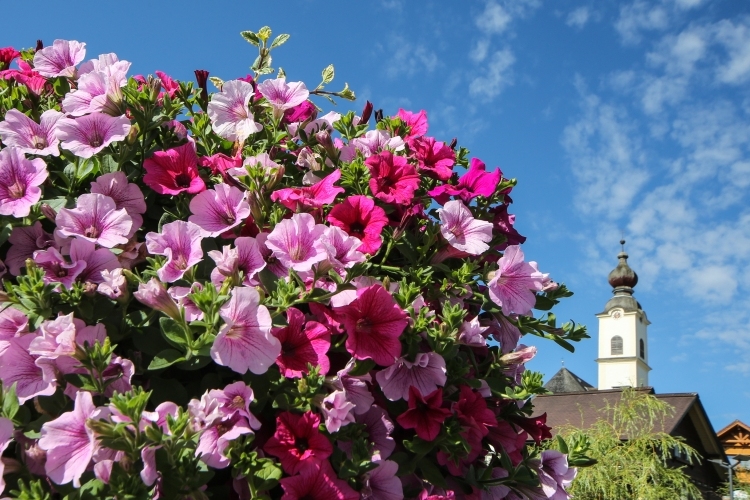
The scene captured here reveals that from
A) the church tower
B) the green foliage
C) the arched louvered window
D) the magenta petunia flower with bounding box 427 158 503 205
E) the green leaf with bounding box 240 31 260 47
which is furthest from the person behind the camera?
the arched louvered window

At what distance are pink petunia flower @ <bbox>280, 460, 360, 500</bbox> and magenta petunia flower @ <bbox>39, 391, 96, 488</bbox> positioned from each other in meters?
0.34

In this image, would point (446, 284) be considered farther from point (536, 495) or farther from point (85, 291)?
point (85, 291)

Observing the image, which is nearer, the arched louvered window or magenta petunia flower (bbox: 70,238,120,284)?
magenta petunia flower (bbox: 70,238,120,284)

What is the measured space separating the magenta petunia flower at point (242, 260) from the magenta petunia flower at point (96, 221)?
8.4 inches

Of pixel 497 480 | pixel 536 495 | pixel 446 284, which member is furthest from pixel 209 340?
pixel 536 495

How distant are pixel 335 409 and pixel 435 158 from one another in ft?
2.46

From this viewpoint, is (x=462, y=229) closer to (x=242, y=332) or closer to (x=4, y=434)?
(x=242, y=332)

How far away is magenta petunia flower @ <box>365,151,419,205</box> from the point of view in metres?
1.60

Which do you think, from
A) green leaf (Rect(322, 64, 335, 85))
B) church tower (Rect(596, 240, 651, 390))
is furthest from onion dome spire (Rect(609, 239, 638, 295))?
green leaf (Rect(322, 64, 335, 85))

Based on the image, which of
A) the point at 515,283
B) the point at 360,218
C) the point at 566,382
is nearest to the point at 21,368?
the point at 360,218

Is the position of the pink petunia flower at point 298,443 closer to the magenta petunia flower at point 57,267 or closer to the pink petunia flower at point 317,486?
the pink petunia flower at point 317,486

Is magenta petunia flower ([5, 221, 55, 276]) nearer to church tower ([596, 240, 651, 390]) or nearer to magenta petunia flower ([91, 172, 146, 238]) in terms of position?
magenta petunia flower ([91, 172, 146, 238])

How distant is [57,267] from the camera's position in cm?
144

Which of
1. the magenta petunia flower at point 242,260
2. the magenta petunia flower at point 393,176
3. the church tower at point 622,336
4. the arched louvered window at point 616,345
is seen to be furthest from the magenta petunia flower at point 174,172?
the arched louvered window at point 616,345
